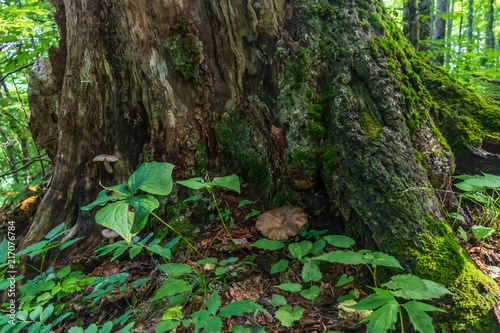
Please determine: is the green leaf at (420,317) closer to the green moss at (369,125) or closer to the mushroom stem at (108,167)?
the green moss at (369,125)

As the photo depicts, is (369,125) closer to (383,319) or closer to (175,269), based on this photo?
(383,319)

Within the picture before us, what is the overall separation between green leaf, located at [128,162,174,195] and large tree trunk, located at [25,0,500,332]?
4.24 ft

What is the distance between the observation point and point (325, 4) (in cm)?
282

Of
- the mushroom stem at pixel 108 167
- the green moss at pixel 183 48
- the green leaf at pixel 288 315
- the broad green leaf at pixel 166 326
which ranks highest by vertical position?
the green moss at pixel 183 48

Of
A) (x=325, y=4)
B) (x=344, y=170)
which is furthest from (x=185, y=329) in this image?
(x=325, y=4)

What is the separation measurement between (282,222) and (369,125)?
3.68 ft

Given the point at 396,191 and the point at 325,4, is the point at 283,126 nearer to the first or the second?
the point at 396,191

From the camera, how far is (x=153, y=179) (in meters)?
1.48

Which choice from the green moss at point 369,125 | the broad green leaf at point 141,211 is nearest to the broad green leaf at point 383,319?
the broad green leaf at point 141,211

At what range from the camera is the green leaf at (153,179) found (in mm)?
1430

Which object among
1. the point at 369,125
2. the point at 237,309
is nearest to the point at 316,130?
the point at 369,125

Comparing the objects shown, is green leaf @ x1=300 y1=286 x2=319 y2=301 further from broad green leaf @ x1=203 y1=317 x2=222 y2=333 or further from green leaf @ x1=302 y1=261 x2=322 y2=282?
broad green leaf @ x1=203 y1=317 x2=222 y2=333

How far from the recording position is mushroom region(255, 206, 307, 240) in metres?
2.14

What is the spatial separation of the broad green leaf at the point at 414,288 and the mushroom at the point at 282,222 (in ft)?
2.68
